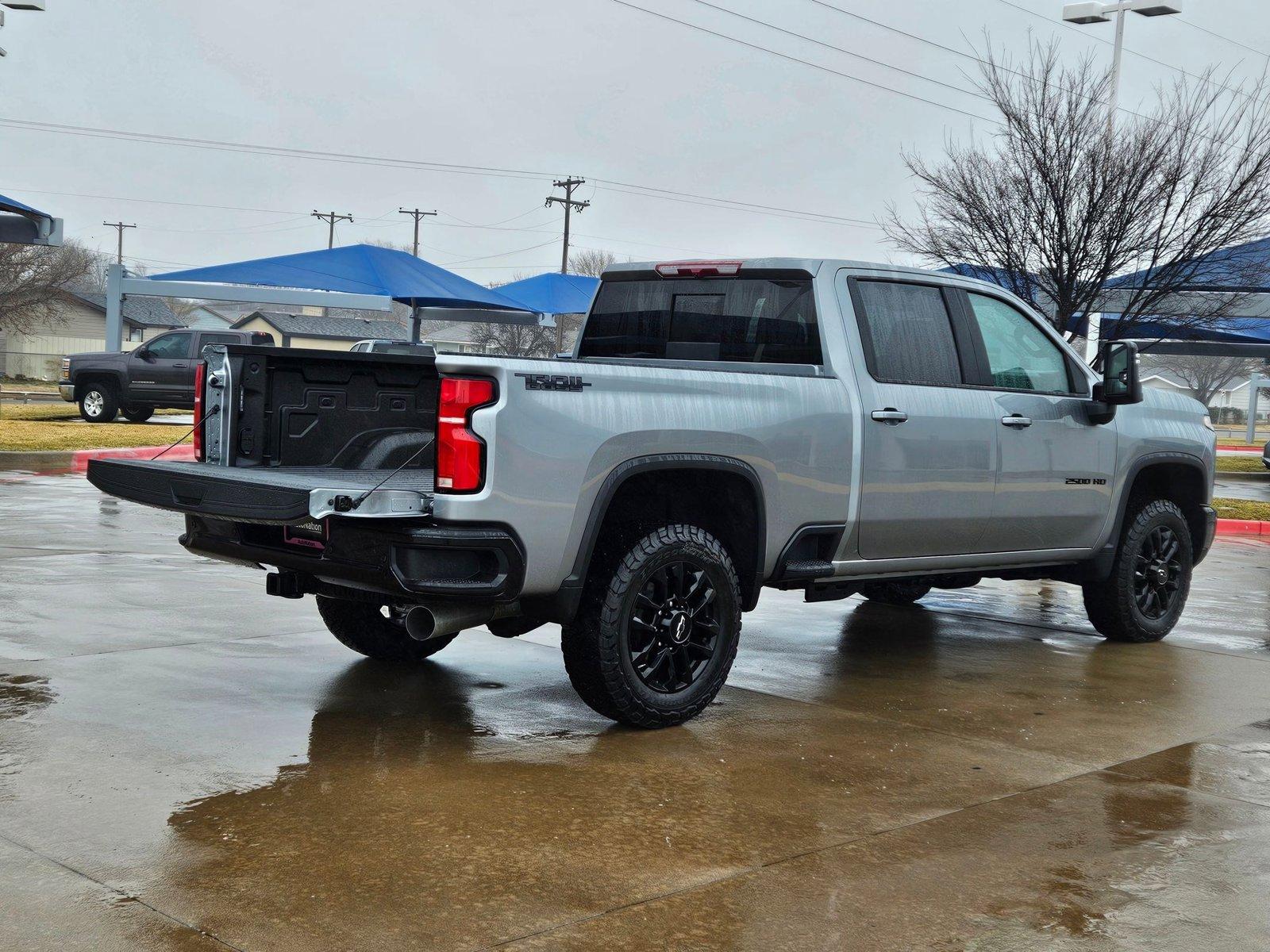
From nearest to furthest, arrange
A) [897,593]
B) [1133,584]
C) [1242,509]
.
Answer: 1. [1133,584]
2. [897,593]
3. [1242,509]

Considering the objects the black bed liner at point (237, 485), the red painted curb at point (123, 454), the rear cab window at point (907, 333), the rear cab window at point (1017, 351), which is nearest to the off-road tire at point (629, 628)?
the black bed liner at point (237, 485)

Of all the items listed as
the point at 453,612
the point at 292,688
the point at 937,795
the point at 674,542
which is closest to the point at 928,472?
the point at 674,542

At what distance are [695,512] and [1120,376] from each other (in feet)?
9.00

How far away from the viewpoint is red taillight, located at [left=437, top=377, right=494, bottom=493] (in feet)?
16.1

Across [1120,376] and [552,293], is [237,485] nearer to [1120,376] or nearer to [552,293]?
[1120,376]

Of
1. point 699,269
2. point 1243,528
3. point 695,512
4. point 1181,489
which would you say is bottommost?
point 1243,528

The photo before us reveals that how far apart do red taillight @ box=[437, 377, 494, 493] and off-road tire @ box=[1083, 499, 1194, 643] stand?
4.53 m

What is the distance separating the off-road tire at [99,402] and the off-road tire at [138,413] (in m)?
0.29

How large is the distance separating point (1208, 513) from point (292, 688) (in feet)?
18.1

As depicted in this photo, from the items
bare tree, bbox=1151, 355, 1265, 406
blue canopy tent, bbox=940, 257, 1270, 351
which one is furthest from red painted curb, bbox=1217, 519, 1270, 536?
bare tree, bbox=1151, 355, 1265, 406

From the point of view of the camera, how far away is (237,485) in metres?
5.10

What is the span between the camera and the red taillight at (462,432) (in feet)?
16.1

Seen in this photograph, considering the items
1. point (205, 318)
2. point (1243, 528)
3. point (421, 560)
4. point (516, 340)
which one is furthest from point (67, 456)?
point (205, 318)

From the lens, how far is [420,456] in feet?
21.1
